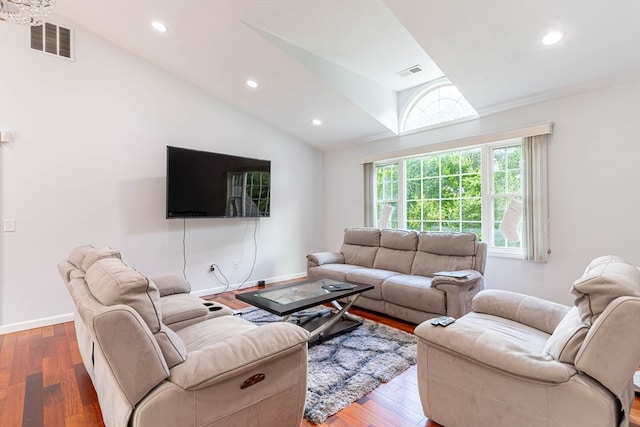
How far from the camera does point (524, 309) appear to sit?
2027 millimetres

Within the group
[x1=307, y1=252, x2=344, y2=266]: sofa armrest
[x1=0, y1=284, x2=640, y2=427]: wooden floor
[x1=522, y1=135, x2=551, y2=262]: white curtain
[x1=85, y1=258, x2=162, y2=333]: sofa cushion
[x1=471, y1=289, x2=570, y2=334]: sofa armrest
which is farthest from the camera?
[x1=307, y1=252, x2=344, y2=266]: sofa armrest

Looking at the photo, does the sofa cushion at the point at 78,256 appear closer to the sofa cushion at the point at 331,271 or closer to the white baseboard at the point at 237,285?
the white baseboard at the point at 237,285

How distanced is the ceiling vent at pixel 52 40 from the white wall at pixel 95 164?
0.08 m

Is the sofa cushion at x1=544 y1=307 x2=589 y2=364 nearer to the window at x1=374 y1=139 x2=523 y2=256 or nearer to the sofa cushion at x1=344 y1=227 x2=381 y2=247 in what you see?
the window at x1=374 y1=139 x2=523 y2=256

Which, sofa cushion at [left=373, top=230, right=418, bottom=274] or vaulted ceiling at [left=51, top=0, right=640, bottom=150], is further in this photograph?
sofa cushion at [left=373, top=230, right=418, bottom=274]

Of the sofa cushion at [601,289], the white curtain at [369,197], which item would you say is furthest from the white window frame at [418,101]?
the sofa cushion at [601,289]

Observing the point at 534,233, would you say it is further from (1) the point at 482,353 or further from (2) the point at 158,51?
(2) the point at 158,51

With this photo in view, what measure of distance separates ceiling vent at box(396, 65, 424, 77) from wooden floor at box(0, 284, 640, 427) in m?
3.62

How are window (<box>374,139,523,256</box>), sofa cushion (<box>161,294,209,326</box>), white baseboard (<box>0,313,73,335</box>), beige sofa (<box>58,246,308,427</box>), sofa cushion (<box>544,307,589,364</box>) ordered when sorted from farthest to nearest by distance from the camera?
window (<box>374,139,523,256</box>) < white baseboard (<box>0,313,73,335</box>) < sofa cushion (<box>161,294,209,326</box>) < sofa cushion (<box>544,307,589,364</box>) < beige sofa (<box>58,246,308,427</box>)

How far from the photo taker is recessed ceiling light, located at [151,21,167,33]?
3186 millimetres

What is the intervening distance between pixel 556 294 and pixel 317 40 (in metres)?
3.88

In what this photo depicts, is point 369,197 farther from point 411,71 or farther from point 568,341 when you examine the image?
point 568,341

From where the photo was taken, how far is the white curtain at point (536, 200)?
333 cm

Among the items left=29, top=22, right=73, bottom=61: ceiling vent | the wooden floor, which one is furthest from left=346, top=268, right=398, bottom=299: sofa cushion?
left=29, top=22, right=73, bottom=61: ceiling vent
